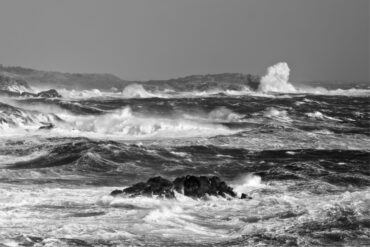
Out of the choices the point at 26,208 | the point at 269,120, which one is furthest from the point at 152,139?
the point at 26,208

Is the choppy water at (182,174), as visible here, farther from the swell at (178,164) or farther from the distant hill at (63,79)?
the distant hill at (63,79)

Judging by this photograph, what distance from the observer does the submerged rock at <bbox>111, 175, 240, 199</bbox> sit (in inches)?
945

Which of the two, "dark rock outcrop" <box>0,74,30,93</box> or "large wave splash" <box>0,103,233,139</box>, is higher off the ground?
"dark rock outcrop" <box>0,74,30,93</box>

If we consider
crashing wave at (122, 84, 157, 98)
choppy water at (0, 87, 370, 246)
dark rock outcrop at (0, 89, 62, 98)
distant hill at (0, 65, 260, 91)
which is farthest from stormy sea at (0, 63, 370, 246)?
distant hill at (0, 65, 260, 91)

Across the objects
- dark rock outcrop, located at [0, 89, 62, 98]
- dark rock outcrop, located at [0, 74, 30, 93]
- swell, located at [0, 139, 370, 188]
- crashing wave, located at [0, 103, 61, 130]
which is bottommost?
swell, located at [0, 139, 370, 188]

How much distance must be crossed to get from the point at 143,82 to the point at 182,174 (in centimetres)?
13343

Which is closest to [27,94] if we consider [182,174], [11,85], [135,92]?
[11,85]

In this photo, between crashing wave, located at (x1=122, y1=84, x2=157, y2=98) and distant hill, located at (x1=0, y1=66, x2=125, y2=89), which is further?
distant hill, located at (x1=0, y1=66, x2=125, y2=89)

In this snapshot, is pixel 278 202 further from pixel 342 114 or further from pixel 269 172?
pixel 342 114

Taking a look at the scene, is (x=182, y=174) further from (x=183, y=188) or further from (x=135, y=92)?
(x=135, y=92)

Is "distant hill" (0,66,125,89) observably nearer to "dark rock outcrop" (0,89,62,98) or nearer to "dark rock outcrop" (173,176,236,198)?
"dark rock outcrop" (0,89,62,98)

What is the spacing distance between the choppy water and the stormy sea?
50 millimetres

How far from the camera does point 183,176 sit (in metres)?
25.9

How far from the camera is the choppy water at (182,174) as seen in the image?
19.1m
